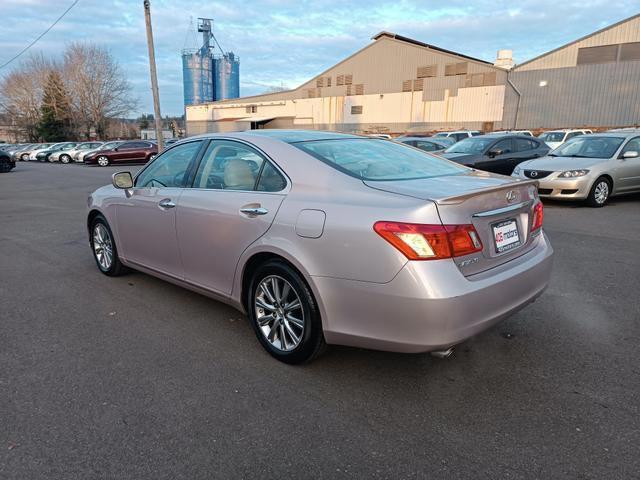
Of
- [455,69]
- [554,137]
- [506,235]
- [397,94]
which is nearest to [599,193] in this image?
[506,235]

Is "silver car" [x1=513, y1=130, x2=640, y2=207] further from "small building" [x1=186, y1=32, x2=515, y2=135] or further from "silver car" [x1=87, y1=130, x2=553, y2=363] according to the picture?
"small building" [x1=186, y1=32, x2=515, y2=135]

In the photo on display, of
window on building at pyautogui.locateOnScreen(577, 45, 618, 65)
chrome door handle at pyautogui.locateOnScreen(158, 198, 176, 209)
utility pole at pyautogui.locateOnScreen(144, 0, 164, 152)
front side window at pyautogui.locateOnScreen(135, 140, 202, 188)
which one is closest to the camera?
chrome door handle at pyautogui.locateOnScreen(158, 198, 176, 209)

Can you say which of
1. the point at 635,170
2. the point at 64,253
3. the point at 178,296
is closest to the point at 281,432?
the point at 178,296

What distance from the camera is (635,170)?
33.3ft

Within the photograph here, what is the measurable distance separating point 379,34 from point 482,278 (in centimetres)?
4150

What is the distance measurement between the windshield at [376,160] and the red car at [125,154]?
91.0 feet

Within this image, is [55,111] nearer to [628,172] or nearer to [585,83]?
[585,83]

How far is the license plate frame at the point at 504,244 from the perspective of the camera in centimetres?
283

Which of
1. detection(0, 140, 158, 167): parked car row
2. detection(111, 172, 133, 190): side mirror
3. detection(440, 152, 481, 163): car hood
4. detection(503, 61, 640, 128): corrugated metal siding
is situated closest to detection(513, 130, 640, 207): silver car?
detection(440, 152, 481, 163): car hood

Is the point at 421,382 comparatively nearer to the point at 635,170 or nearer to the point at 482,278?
the point at 482,278

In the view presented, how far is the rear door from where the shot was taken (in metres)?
3.26

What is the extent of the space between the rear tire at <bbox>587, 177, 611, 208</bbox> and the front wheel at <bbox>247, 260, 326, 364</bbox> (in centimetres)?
876

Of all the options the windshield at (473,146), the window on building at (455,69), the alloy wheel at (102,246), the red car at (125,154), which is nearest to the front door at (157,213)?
the alloy wheel at (102,246)

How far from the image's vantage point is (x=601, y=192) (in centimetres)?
987
